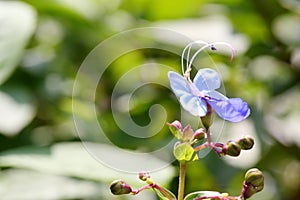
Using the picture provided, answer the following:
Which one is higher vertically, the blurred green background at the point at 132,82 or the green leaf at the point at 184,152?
the green leaf at the point at 184,152

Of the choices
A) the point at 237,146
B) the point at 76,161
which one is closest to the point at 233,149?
the point at 237,146

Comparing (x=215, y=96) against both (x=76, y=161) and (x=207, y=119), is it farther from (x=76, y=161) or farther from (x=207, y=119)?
(x=76, y=161)

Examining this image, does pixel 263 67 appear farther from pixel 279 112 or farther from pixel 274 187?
pixel 274 187

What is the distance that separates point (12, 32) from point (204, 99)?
787mm

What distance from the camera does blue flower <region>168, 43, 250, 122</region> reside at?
2.39 ft

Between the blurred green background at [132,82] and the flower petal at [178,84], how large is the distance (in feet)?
1.55

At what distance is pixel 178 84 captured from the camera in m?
0.75

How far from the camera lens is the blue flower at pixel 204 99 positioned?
2.39 ft

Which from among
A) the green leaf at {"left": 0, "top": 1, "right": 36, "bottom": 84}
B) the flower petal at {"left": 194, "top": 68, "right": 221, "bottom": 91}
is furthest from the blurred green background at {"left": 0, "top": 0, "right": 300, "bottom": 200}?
the flower petal at {"left": 194, "top": 68, "right": 221, "bottom": 91}

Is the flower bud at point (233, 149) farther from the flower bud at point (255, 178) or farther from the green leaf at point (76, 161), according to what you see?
the green leaf at point (76, 161)

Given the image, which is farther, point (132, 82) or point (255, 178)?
point (132, 82)

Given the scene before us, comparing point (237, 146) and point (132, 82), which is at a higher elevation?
point (237, 146)

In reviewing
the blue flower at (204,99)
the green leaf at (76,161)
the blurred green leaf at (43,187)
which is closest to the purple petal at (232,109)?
the blue flower at (204,99)

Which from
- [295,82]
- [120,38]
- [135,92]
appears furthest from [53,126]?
[295,82]
